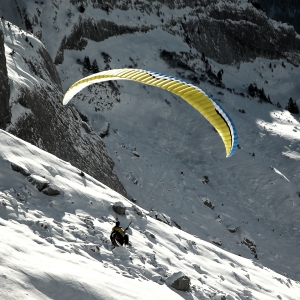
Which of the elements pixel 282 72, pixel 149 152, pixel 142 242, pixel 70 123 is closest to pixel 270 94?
pixel 282 72

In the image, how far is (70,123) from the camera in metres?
20.0

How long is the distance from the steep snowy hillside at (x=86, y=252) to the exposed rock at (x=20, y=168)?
0.09 ft

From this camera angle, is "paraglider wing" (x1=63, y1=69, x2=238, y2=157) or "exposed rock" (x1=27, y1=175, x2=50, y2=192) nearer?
"paraglider wing" (x1=63, y1=69, x2=238, y2=157)

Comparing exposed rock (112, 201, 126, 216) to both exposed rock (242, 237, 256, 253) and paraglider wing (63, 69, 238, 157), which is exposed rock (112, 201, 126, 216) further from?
exposed rock (242, 237, 256, 253)

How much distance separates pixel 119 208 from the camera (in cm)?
1298

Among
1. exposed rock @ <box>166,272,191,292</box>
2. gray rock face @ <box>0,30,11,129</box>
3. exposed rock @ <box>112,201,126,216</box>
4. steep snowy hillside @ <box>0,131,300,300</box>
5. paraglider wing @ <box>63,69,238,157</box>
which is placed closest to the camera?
steep snowy hillside @ <box>0,131,300,300</box>

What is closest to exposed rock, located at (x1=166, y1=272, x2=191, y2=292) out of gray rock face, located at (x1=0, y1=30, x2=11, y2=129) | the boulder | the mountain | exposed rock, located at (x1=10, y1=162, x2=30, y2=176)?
the boulder

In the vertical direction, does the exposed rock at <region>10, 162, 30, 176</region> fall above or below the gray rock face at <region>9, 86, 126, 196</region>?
above

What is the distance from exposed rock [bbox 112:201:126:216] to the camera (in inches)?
510

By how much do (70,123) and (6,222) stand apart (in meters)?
10.9

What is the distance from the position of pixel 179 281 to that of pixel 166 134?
20311 mm

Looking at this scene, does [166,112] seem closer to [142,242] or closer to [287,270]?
[287,270]

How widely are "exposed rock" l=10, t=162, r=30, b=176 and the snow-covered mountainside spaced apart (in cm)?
18

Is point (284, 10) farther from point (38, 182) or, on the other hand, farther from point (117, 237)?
point (117, 237)
